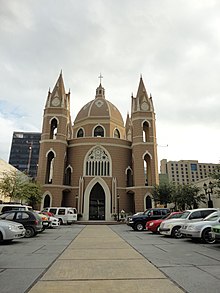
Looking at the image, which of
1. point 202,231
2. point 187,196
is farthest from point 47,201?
point 202,231

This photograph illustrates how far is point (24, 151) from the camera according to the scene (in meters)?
106

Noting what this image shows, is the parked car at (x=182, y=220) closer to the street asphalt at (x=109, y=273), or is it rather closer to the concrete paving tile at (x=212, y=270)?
the street asphalt at (x=109, y=273)

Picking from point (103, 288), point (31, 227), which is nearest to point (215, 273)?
point (103, 288)

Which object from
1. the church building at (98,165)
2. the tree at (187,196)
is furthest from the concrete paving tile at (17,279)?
the church building at (98,165)

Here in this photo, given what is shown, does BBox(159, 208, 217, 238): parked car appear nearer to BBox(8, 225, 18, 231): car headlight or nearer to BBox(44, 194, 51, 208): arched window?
BBox(8, 225, 18, 231): car headlight

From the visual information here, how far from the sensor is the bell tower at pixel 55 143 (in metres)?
37.4

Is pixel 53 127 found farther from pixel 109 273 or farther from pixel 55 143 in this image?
pixel 109 273

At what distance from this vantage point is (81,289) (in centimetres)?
421

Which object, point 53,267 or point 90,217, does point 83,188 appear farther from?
point 53,267

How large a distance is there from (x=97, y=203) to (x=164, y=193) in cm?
1145

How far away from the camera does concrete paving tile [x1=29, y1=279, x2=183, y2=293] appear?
4.14 meters

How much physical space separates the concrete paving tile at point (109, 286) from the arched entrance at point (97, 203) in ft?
113

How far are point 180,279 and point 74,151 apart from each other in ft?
124

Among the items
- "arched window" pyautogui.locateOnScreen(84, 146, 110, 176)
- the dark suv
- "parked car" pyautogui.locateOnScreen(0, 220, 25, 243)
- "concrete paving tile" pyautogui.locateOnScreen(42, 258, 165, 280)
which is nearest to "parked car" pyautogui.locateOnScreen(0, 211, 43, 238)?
"parked car" pyautogui.locateOnScreen(0, 220, 25, 243)
